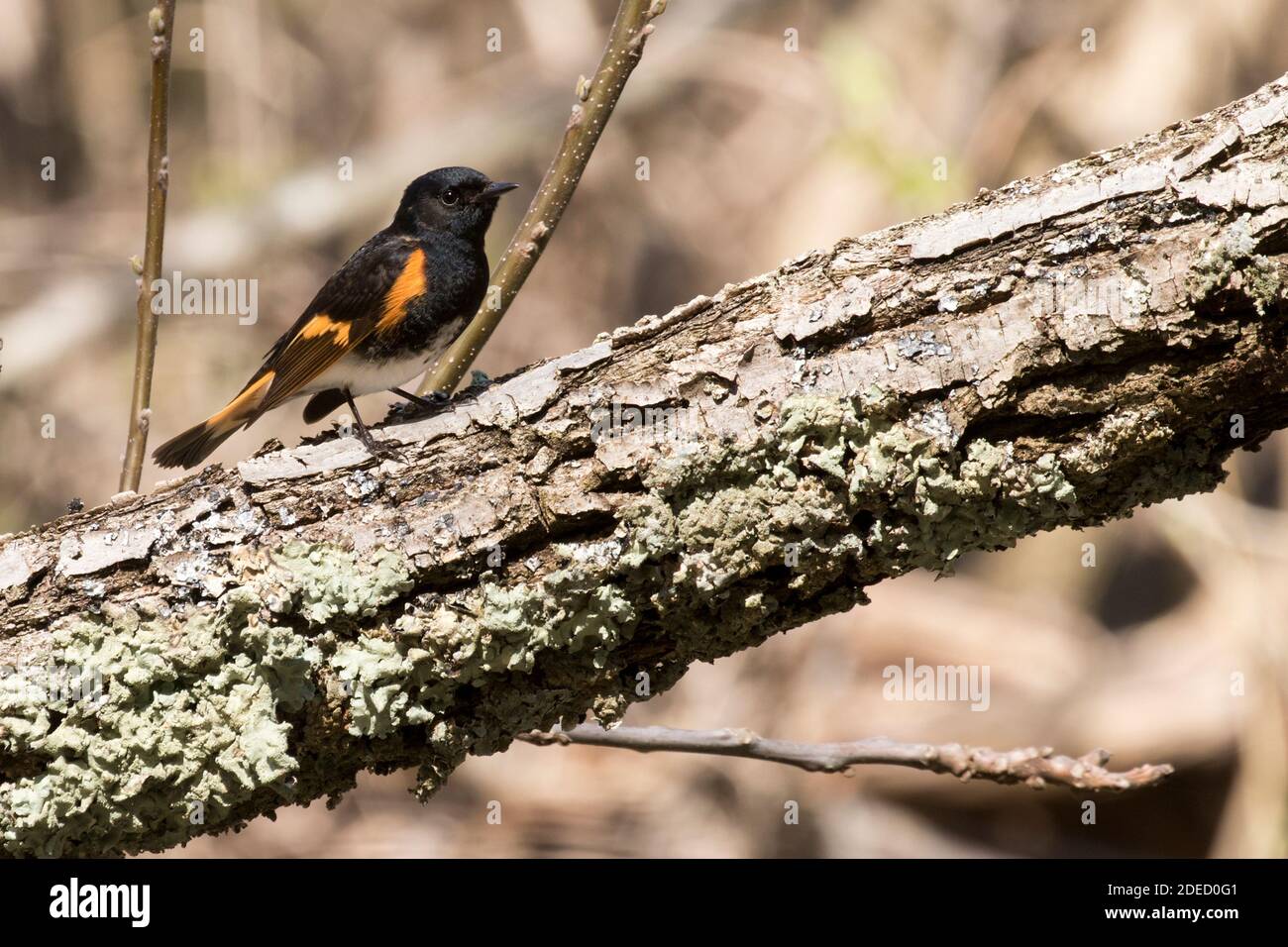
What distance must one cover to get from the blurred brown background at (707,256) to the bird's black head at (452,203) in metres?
2.61

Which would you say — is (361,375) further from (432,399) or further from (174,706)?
(174,706)

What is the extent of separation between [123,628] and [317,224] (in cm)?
593

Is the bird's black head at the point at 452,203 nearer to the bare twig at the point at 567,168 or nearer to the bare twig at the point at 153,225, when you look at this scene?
the bare twig at the point at 567,168

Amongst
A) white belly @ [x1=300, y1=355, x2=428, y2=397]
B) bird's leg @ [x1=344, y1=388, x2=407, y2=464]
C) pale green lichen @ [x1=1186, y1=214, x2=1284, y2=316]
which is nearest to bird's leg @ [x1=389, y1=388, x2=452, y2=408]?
bird's leg @ [x1=344, y1=388, x2=407, y2=464]

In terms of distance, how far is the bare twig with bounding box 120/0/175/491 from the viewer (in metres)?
2.35

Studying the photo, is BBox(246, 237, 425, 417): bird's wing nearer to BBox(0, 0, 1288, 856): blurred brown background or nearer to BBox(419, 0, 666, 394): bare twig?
BBox(419, 0, 666, 394): bare twig

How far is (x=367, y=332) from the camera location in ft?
11.3

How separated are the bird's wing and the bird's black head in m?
0.18

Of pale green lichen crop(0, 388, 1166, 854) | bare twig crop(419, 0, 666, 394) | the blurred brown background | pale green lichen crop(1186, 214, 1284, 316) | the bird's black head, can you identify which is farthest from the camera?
the blurred brown background

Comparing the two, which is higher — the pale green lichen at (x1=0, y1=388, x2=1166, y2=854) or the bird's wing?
the bird's wing

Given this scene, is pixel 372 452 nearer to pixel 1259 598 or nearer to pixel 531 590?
pixel 531 590

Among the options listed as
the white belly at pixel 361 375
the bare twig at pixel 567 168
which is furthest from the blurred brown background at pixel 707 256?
the bare twig at pixel 567 168

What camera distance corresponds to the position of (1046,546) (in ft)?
22.9

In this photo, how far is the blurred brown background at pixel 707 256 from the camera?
6094 millimetres
